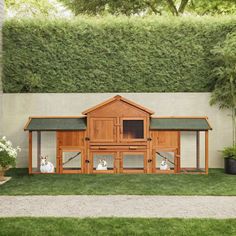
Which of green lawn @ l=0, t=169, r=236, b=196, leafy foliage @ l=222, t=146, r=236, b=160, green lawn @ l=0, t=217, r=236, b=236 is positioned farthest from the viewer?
leafy foliage @ l=222, t=146, r=236, b=160

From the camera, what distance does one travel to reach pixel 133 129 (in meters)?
11.1

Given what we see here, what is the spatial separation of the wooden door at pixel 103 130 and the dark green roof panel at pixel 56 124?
8.7 inches

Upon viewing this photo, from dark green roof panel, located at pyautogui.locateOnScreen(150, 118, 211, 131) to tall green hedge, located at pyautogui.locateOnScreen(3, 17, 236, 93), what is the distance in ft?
3.70

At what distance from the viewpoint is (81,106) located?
476 inches

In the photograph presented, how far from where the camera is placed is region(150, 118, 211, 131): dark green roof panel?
35.9ft

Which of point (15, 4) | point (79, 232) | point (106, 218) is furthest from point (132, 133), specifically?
point (15, 4)

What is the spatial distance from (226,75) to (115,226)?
6.44 m

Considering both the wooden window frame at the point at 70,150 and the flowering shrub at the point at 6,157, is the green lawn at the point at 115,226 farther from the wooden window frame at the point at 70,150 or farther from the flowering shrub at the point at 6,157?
the wooden window frame at the point at 70,150

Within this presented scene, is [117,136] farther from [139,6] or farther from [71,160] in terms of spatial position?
[139,6]

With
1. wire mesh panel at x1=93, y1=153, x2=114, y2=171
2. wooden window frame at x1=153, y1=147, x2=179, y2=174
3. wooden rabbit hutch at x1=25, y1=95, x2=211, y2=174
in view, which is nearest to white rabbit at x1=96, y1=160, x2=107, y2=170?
wooden rabbit hutch at x1=25, y1=95, x2=211, y2=174

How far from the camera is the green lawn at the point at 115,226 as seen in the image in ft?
19.3

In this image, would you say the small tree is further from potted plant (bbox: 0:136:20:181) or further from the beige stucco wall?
potted plant (bbox: 0:136:20:181)

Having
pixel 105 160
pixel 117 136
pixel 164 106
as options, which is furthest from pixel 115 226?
pixel 164 106

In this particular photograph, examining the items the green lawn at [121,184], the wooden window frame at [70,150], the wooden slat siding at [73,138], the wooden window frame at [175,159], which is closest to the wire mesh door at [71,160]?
the wooden window frame at [70,150]
